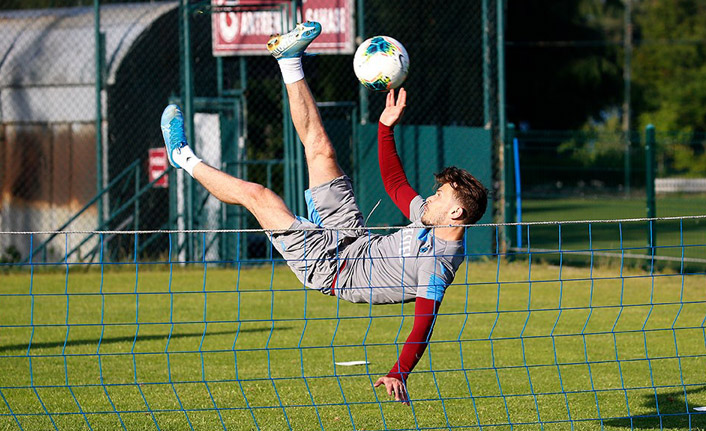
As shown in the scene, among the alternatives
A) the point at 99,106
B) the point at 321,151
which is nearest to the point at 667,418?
the point at 321,151

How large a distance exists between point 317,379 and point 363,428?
5.20 feet

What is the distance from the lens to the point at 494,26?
54.0ft

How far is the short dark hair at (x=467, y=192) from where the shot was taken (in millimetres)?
5891

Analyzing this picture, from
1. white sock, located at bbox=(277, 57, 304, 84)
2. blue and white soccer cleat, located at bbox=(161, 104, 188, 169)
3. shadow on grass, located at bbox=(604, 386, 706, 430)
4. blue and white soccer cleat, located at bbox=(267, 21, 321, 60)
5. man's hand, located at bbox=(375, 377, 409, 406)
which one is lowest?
shadow on grass, located at bbox=(604, 386, 706, 430)

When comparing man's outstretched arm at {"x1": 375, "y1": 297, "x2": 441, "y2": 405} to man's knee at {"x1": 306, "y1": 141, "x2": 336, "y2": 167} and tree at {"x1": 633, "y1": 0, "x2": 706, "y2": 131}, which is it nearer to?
man's knee at {"x1": 306, "y1": 141, "x2": 336, "y2": 167}

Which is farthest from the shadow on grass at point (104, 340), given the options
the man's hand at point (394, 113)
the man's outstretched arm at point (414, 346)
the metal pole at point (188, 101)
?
the metal pole at point (188, 101)

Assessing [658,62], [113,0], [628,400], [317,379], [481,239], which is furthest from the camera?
[658,62]

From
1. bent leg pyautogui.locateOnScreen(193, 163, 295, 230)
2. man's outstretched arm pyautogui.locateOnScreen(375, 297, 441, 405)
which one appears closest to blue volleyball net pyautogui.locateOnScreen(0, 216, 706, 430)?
man's outstretched arm pyautogui.locateOnScreen(375, 297, 441, 405)

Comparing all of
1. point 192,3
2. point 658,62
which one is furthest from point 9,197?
point 658,62

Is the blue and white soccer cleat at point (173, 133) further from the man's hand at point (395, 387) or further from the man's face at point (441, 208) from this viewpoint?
the man's hand at point (395, 387)

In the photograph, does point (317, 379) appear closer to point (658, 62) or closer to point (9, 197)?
point (9, 197)

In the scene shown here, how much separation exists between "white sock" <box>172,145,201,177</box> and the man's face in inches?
64.2

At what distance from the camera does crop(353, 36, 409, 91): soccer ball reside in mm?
6957

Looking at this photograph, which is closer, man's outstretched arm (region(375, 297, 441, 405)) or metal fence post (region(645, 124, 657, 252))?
man's outstretched arm (region(375, 297, 441, 405))
